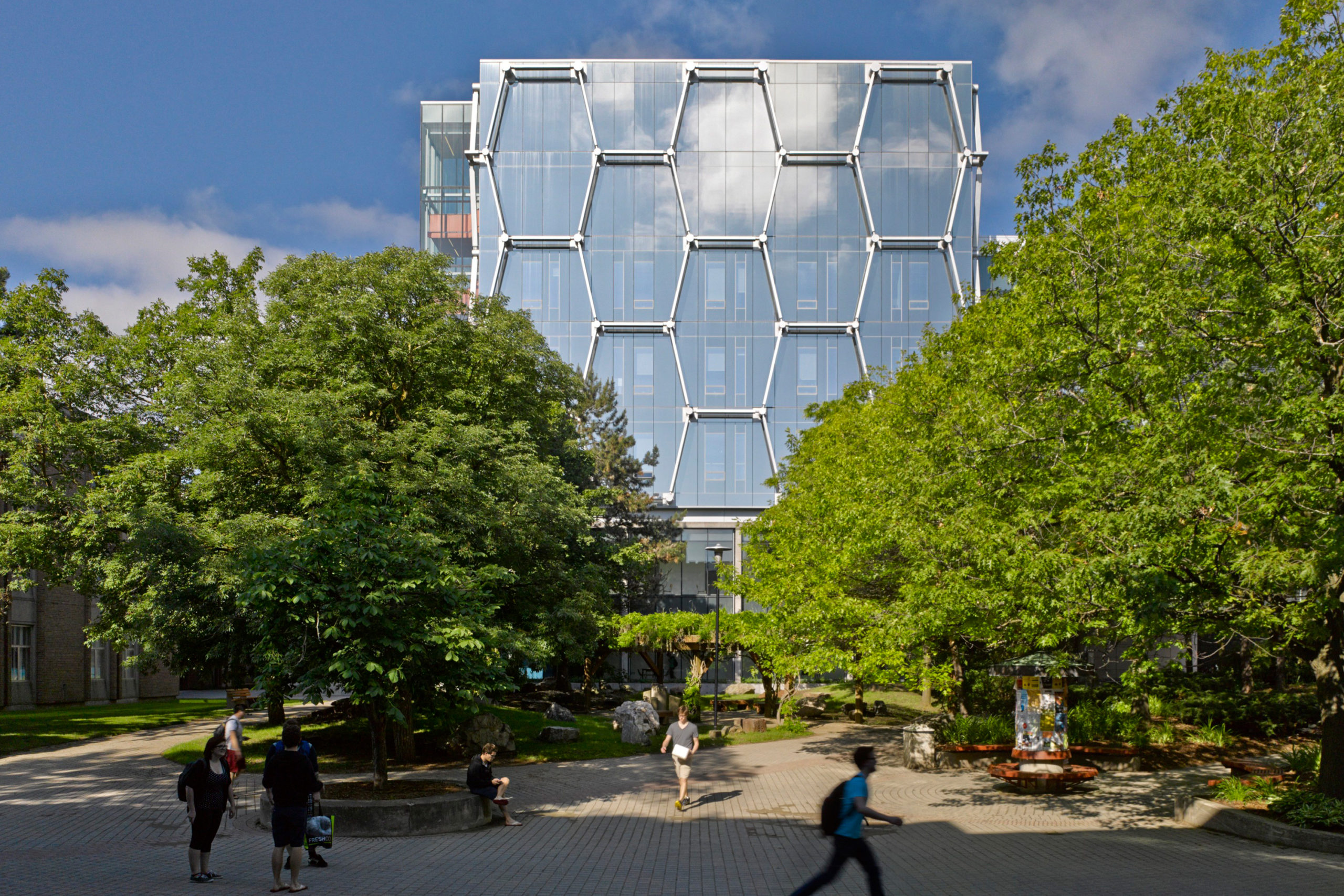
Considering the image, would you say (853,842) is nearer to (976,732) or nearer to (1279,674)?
(976,732)

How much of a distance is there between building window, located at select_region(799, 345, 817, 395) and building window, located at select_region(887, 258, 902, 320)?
456cm

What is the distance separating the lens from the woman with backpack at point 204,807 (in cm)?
945

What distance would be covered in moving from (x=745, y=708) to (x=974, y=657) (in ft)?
48.1

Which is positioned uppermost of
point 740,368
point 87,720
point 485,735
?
point 740,368

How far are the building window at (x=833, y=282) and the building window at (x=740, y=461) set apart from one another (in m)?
8.10

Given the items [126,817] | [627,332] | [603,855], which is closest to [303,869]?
[603,855]

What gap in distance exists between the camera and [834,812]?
789 cm

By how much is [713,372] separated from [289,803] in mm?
40668

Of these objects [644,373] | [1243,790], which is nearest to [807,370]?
[644,373]

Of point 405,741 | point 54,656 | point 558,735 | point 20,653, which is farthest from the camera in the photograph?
point 54,656

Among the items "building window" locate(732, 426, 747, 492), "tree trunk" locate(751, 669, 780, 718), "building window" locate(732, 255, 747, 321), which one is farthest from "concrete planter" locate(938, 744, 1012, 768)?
"building window" locate(732, 255, 747, 321)

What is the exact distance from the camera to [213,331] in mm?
23781

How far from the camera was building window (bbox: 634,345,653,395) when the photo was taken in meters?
48.5

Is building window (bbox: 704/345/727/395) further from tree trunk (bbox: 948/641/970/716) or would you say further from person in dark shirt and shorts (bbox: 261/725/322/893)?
person in dark shirt and shorts (bbox: 261/725/322/893)
